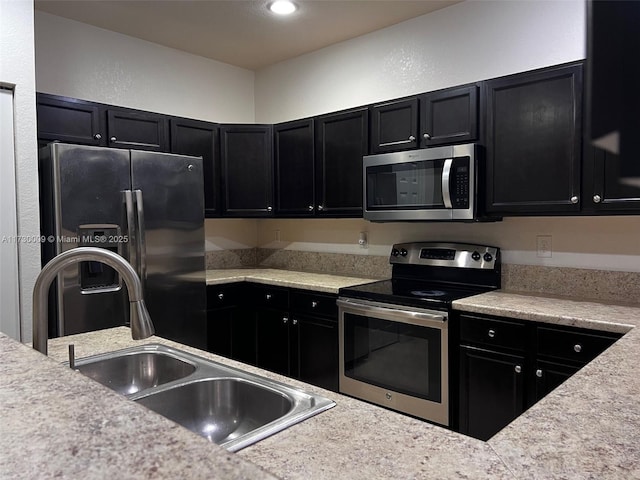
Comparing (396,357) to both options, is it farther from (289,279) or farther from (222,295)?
(222,295)

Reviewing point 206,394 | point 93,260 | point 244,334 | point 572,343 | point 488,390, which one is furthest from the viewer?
point 244,334

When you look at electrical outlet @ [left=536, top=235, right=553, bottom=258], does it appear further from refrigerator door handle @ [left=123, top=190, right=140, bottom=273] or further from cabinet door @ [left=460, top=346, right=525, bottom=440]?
refrigerator door handle @ [left=123, top=190, right=140, bottom=273]

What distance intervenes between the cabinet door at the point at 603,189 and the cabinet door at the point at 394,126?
38.4 inches

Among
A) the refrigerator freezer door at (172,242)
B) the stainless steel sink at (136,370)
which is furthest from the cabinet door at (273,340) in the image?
the stainless steel sink at (136,370)

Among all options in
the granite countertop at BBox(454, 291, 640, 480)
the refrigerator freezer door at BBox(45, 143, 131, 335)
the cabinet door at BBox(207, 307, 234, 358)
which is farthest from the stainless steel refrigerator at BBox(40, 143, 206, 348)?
the granite countertop at BBox(454, 291, 640, 480)

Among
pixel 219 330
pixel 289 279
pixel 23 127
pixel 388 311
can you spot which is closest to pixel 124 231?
pixel 23 127

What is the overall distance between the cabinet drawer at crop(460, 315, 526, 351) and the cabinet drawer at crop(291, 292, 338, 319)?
34.8 inches

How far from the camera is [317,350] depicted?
10.3ft

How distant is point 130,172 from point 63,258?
1.97m

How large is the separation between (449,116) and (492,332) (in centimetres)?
125

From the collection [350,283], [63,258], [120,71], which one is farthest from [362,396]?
[120,71]

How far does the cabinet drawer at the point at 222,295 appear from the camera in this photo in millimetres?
3377

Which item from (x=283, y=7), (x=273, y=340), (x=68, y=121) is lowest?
(x=273, y=340)

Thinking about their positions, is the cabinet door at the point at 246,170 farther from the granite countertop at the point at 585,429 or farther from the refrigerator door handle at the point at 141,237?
the granite countertop at the point at 585,429
